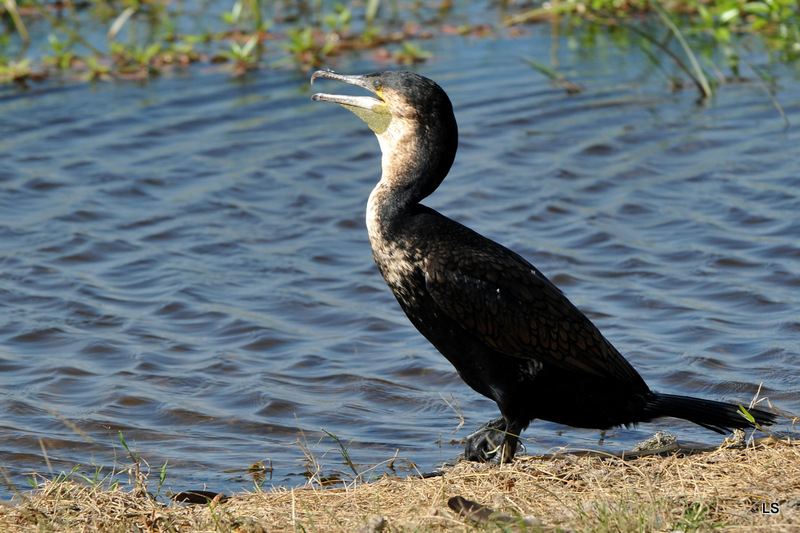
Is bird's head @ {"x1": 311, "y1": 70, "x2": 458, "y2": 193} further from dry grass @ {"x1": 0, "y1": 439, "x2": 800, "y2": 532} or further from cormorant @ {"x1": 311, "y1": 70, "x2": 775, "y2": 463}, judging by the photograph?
dry grass @ {"x1": 0, "y1": 439, "x2": 800, "y2": 532}

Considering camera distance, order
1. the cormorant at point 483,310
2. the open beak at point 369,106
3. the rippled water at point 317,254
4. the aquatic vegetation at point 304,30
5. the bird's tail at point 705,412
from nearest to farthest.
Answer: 1. the cormorant at point 483,310
2. the bird's tail at point 705,412
3. the open beak at point 369,106
4. the rippled water at point 317,254
5. the aquatic vegetation at point 304,30

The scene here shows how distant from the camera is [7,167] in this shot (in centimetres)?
741

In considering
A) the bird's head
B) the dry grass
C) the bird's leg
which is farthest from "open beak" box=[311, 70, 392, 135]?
the dry grass

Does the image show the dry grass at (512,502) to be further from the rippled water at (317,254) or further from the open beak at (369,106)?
the open beak at (369,106)

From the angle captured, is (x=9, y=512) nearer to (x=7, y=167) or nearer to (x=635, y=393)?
(x=635, y=393)

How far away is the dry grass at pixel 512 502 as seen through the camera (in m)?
3.03

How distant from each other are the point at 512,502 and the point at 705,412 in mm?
950

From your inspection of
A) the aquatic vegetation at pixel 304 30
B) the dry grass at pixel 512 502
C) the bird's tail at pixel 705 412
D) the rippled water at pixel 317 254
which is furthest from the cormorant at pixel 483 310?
the aquatic vegetation at pixel 304 30

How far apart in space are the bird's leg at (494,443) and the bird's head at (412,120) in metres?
0.88

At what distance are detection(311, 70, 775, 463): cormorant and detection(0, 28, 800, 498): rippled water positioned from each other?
0.53 metres

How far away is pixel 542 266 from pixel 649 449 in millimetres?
2249

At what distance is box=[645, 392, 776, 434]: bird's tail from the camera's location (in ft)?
12.4

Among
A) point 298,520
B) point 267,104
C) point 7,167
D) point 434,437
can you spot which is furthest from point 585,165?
point 298,520

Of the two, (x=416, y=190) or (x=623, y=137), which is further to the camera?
(x=623, y=137)
